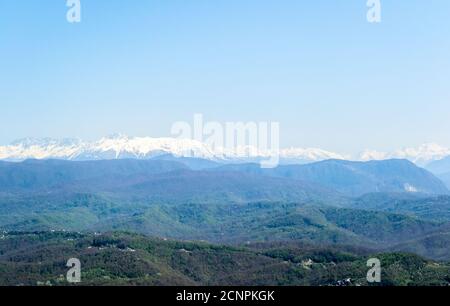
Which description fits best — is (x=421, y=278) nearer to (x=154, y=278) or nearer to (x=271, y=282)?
(x=271, y=282)

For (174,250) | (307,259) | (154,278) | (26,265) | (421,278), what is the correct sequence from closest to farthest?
(421,278) < (154,278) < (26,265) < (307,259) < (174,250)

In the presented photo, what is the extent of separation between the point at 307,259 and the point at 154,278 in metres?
58.1

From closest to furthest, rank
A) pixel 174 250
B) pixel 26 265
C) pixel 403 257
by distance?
pixel 403 257 → pixel 26 265 → pixel 174 250
